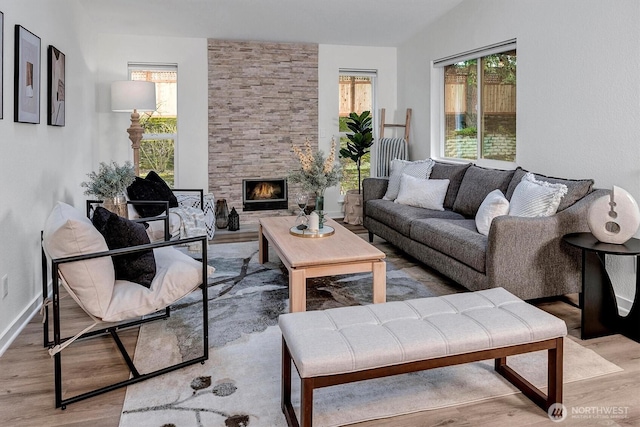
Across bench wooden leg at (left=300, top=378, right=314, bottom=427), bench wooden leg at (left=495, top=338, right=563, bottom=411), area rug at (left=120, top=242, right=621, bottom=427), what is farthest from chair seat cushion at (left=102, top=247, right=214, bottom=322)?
bench wooden leg at (left=495, top=338, right=563, bottom=411)

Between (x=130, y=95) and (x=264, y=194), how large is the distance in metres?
2.22

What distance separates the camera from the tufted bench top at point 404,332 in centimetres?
169

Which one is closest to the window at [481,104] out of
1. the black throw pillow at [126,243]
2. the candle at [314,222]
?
the candle at [314,222]

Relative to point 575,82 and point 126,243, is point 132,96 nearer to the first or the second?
point 126,243

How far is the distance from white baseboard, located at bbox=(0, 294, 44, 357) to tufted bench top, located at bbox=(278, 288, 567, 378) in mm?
1688

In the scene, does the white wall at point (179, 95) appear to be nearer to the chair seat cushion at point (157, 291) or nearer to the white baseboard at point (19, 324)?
the white baseboard at point (19, 324)

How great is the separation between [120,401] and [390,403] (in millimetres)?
1175

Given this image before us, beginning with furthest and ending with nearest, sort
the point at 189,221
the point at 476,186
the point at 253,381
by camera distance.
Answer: the point at 189,221
the point at 476,186
the point at 253,381

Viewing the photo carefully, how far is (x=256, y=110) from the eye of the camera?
6.52m

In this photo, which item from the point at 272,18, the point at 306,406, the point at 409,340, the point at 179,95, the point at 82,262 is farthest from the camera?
the point at 179,95

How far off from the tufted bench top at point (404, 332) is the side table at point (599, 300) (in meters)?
0.81

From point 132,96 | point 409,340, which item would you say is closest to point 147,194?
point 132,96

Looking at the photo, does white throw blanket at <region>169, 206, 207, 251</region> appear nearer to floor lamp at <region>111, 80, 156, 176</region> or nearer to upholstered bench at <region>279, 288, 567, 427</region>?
floor lamp at <region>111, 80, 156, 176</region>

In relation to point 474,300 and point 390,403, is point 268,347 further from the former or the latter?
point 474,300
